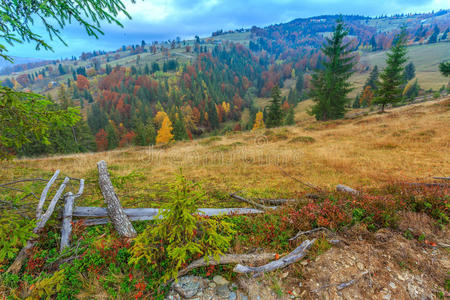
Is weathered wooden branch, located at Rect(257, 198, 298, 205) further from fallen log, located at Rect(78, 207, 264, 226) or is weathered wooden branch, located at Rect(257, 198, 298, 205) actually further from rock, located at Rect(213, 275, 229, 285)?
rock, located at Rect(213, 275, 229, 285)

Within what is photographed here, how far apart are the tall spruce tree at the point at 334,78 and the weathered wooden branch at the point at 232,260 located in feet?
102

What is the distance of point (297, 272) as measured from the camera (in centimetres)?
362

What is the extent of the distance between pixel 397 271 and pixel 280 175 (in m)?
6.47

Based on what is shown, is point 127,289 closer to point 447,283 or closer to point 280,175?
point 447,283

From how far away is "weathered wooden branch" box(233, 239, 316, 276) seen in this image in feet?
11.8

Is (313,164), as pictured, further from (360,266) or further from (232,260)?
(232,260)

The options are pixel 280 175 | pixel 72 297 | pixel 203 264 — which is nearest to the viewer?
pixel 72 297

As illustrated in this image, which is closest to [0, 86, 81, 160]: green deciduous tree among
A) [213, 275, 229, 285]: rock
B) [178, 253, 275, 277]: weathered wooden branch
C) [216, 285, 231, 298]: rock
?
[178, 253, 275, 277]: weathered wooden branch

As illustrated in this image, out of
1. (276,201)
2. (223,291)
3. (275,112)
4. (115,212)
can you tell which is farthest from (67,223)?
(275,112)

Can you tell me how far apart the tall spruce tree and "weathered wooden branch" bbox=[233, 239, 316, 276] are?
30693 mm

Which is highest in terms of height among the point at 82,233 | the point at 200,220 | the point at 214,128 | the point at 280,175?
the point at 200,220

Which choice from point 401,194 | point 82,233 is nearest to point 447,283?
point 401,194

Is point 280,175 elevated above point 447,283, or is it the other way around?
point 447,283

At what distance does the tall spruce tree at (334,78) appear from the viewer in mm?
27281
